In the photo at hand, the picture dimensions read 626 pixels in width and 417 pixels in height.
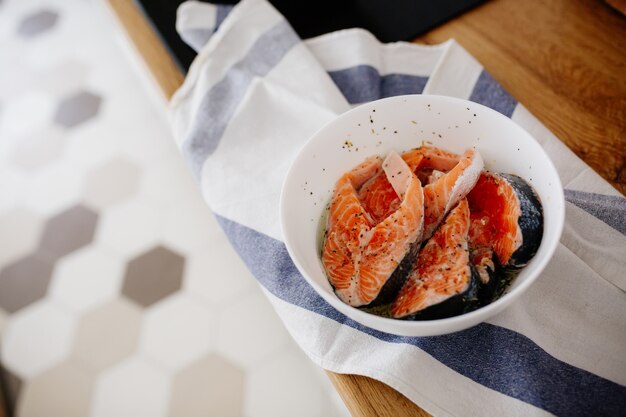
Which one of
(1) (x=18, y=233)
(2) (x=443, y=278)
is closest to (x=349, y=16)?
(2) (x=443, y=278)

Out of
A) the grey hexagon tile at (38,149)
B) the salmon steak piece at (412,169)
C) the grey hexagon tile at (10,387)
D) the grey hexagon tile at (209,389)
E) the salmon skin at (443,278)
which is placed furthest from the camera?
the grey hexagon tile at (38,149)

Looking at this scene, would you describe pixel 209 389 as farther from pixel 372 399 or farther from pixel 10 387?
pixel 372 399

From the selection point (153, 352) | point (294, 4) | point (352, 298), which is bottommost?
point (153, 352)

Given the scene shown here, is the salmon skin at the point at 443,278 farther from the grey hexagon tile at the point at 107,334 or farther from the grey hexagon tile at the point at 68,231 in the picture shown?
the grey hexagon tile at the point at 68,231

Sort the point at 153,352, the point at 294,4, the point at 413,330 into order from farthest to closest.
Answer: the point at 153,352 → the point at 294,4 → the point at 413,330

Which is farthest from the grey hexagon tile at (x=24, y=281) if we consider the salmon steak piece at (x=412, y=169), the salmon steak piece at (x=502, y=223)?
the salmon steak piece at (x=502, y=223)

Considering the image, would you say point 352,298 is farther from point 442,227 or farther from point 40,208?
point 40,208

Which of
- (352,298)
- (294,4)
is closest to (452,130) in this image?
(352,298)
